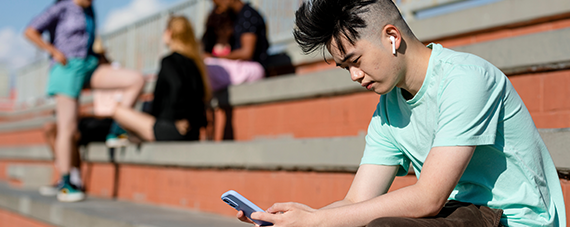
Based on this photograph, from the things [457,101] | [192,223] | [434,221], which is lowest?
[192,223]

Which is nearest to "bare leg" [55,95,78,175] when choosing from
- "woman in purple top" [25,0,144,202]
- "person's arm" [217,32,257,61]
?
"woman in purple top" [25,0,144,202]

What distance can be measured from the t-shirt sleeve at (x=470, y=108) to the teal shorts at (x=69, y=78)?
12.3 ft

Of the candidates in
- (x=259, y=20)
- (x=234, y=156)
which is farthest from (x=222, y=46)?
(x=234, y=156)

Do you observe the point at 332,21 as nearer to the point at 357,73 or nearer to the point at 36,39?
the point at 357,73

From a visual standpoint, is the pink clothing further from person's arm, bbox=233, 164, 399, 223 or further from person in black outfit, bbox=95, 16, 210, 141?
person's arm, bbox=233, 164, 399, 223

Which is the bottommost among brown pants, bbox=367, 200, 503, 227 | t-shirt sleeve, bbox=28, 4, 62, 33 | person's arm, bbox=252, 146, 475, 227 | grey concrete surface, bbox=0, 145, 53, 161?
grey concrete surface, bbox=0, 145, 53, 161

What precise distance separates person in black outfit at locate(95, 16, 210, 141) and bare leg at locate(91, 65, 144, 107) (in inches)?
7.0

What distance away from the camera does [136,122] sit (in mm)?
4199

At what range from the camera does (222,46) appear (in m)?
5.07

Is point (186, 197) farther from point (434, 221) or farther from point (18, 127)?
point (18, 127)

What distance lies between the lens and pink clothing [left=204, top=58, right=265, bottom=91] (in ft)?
15.1

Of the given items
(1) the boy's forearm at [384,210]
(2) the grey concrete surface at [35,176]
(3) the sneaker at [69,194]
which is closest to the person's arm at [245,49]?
(3) the sneaker at [69,194]

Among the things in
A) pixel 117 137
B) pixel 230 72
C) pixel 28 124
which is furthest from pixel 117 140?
pixel 28 124

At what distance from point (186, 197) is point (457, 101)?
279 cm
